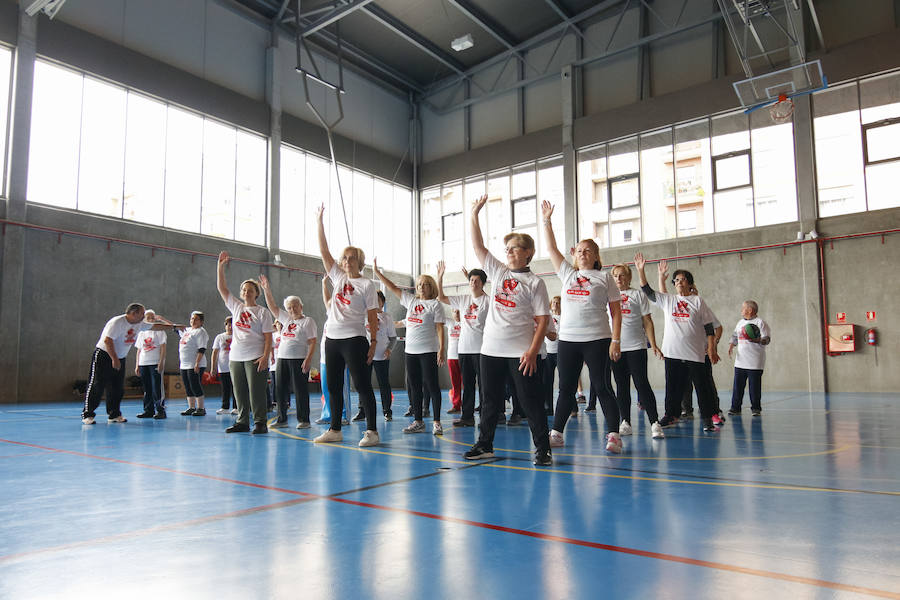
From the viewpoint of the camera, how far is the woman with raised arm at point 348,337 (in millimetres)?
5285

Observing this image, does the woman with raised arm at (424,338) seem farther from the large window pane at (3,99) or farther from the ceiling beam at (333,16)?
the ceiling beam at (333,16)

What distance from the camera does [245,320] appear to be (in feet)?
20.7

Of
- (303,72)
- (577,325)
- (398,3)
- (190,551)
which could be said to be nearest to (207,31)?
(303,72)

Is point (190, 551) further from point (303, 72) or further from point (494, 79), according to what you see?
point (494, 79)

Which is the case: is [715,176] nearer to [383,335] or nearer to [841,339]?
[841,339]

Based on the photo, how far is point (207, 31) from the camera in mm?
16656

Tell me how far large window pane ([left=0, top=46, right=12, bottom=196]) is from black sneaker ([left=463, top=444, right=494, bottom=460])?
13.0 m

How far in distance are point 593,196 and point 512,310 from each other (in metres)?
15.4

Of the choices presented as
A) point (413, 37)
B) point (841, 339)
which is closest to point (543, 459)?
point (841, 339)

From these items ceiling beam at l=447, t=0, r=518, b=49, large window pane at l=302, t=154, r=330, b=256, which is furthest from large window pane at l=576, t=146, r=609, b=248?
large window pane at l=302, t=154, r=330, b=256

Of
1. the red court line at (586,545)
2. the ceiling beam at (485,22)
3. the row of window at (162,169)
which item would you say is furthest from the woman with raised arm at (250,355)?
the ceiling beam at (485,22)

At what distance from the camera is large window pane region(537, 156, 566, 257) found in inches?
768

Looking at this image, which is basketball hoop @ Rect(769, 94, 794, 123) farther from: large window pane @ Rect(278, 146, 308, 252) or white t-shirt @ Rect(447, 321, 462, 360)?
large window pane @ Rect(278, 146, 308, 252)

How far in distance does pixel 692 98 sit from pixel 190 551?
1807 centimetres
